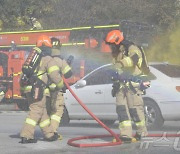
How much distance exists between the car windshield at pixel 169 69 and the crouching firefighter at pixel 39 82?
3.31 m

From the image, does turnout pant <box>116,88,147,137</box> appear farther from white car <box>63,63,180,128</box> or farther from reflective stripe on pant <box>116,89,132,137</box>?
white car <box>63,63,180,128</box>

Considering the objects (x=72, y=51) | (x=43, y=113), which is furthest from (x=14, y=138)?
(x=72, y=51)

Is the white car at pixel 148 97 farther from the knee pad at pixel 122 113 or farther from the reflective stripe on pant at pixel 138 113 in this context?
the knee pad at pixel 122 113

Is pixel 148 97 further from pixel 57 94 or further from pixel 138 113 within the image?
pixel 57 94

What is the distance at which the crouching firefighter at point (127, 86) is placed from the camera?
27.2 ft

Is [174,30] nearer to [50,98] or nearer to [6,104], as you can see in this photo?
[6,104]

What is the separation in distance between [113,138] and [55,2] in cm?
2555

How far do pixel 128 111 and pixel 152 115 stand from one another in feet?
8.28

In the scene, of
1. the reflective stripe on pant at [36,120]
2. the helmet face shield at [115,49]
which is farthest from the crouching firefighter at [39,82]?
the helmet face shield at [115,49]

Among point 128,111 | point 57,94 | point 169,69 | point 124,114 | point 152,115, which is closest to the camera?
point 124,114

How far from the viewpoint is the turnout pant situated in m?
8.30

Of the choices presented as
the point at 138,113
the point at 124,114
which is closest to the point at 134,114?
the point at 138,113

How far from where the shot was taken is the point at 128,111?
845 centimetres

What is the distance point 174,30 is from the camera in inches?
1090
